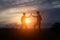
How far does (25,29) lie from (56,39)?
744 cm

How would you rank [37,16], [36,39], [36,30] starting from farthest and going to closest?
[36,30] < [37,16] < [36,39]

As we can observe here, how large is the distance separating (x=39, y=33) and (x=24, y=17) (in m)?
2.12

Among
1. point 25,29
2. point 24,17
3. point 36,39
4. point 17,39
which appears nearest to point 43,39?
point 36,39

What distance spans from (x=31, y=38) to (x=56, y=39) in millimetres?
2148

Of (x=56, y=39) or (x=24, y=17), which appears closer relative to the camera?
(x=56, y=39)

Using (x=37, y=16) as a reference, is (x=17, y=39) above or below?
below

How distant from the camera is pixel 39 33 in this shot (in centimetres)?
2834

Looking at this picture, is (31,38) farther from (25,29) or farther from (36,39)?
(25,29)

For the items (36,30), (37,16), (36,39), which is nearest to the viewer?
(36,39)

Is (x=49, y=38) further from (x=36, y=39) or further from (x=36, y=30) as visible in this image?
(x=36, y=30)

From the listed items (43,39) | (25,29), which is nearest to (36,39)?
(43,39)

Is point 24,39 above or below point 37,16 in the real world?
below

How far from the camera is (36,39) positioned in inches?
965

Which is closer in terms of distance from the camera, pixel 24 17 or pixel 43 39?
pixel 43 39
